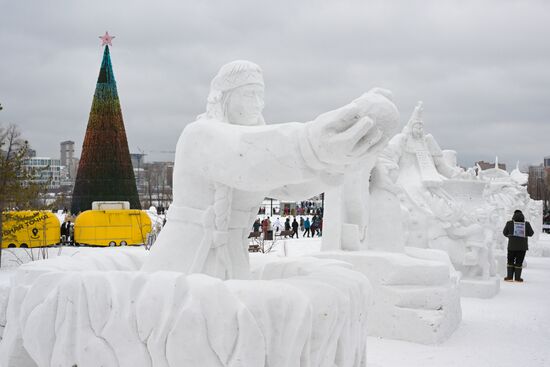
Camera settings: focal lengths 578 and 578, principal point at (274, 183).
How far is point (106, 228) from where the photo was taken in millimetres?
Answer: 16016

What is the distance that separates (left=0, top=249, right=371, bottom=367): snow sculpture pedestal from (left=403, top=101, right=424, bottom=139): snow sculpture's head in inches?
335

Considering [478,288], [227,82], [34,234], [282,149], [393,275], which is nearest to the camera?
[282,149]

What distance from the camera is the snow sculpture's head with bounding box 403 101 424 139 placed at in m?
10.4

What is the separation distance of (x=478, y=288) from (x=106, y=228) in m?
10.7

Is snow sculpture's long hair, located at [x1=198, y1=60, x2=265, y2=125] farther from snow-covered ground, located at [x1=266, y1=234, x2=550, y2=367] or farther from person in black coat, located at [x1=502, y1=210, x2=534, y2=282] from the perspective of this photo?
person in black coat, located at [x1=502, y1=210, x2=534, y2=282]

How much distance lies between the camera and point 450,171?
436 inches

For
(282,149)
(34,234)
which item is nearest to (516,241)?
(282,149)

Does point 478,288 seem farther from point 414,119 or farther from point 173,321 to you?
point 173,321

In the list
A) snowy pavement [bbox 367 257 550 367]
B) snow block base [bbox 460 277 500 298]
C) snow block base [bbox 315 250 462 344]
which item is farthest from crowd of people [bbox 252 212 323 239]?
snow block base [bbox 315 250 462 344]

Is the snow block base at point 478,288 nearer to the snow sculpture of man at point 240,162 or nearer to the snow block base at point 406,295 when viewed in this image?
the snow block base at point 406,295

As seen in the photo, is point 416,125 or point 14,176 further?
point 14,176

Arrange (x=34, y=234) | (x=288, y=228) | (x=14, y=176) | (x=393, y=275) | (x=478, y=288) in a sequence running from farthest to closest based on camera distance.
Result: (x=288, y=228) < (x=34, y=234) < (x=14, y=176) < (x=478, y=288) < (x=393, y=275)

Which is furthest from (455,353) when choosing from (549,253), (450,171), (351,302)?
(549,253)

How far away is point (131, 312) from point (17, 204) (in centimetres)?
1141
